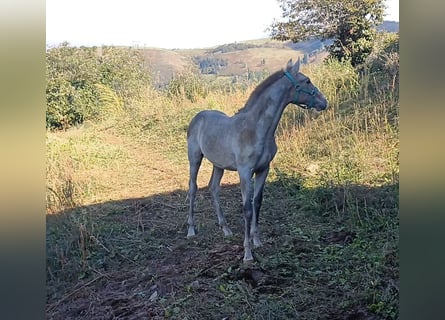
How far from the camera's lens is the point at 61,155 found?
3.15 metres

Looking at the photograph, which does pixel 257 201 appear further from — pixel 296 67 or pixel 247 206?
pixel 296 67

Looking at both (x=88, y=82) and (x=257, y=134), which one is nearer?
(x=257, y=134)

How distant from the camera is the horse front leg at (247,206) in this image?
9.89ft

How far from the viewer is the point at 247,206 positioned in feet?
10.0

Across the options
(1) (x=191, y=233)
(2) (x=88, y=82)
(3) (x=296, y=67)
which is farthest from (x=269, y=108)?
(2) (x=88, y=82)

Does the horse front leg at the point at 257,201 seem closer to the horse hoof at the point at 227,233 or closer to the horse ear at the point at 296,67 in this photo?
the horse hoof at the point at 227,233

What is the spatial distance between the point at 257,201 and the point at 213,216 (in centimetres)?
28

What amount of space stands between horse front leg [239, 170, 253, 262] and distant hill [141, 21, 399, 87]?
1.92 feet

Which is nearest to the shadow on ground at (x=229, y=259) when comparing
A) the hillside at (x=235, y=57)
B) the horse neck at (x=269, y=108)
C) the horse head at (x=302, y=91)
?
the horse neck at (x=269, y=108)
